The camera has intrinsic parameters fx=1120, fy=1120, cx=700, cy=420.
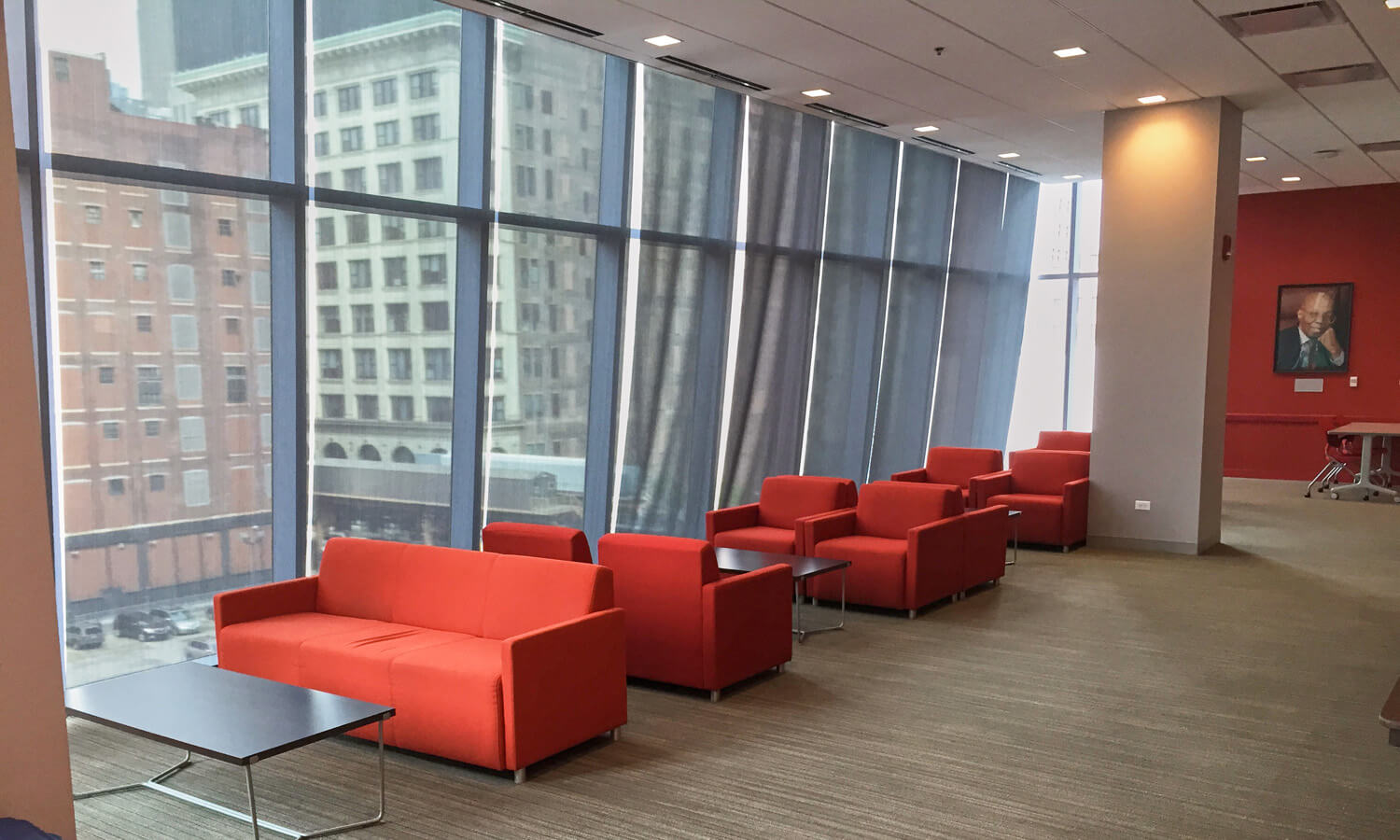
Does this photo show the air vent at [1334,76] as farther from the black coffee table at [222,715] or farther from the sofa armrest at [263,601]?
the black coffee table at [222,715]

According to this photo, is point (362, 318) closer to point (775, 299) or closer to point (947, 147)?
point (775, 299)

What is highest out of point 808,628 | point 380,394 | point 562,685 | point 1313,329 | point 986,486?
point 1313,329

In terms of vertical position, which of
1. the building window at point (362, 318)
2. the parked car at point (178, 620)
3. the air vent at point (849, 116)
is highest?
the air vent at point (849, 116)

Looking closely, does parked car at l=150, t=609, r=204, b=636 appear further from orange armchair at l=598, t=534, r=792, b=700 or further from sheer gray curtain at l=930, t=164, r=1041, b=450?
sheer gray curtain at l=930, t=164, r=1041, b=450

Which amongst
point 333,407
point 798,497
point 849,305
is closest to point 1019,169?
point 849,305

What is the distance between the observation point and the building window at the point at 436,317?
23.5 ft

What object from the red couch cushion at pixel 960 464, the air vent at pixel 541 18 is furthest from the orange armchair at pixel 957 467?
the air vent at pixel 541 18

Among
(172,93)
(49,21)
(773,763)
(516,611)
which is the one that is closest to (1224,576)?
(773,763)

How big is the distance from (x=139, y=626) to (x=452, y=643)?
2.04 m

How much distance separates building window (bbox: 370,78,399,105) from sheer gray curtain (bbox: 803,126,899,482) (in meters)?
4.82

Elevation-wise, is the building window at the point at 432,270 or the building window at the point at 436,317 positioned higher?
the building window at the point at 432,270

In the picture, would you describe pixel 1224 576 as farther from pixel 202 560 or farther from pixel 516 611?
pixel 202 560

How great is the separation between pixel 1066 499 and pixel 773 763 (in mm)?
6051

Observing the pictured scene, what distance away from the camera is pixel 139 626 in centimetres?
585
